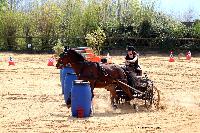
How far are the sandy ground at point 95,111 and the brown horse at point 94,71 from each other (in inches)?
27.3

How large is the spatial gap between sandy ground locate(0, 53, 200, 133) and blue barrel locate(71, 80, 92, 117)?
0.78 feet

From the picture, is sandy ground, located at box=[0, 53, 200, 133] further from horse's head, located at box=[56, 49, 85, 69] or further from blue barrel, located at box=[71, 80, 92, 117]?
horse's head, located at box=[56, 49, 85, 69]

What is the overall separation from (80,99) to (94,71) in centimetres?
147

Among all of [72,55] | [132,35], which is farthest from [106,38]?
[72,55]

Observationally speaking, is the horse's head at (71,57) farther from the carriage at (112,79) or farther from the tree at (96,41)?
the tree at (96,41)

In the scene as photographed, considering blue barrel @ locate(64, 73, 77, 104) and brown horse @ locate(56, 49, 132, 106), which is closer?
brown horse @ locate(56, 49, 132, 106)

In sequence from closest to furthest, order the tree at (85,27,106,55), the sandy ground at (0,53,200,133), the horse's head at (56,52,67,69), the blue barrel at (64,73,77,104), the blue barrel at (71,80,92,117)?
1. the sandy ground at (0,53,200,133)
2. the blue barrel at (71,80,92,117)
3. the horse's head at (56,52,67,69)
4. the blue barrel at (64,73,77,104)
5. the tree at (85,27,106,55)

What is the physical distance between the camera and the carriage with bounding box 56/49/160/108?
12867 mm

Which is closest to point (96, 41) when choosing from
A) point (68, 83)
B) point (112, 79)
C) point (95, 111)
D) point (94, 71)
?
point (68, 83)

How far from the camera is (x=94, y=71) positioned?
42.3ft

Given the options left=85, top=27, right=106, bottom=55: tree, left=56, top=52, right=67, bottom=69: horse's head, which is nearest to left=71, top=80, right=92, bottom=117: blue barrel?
left=56, top=52, right=67, bottom=69: horse's head

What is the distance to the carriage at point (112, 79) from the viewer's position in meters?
12.9

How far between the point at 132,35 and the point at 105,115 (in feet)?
90.8

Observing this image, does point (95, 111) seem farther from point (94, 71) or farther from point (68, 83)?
point (68, 83)
